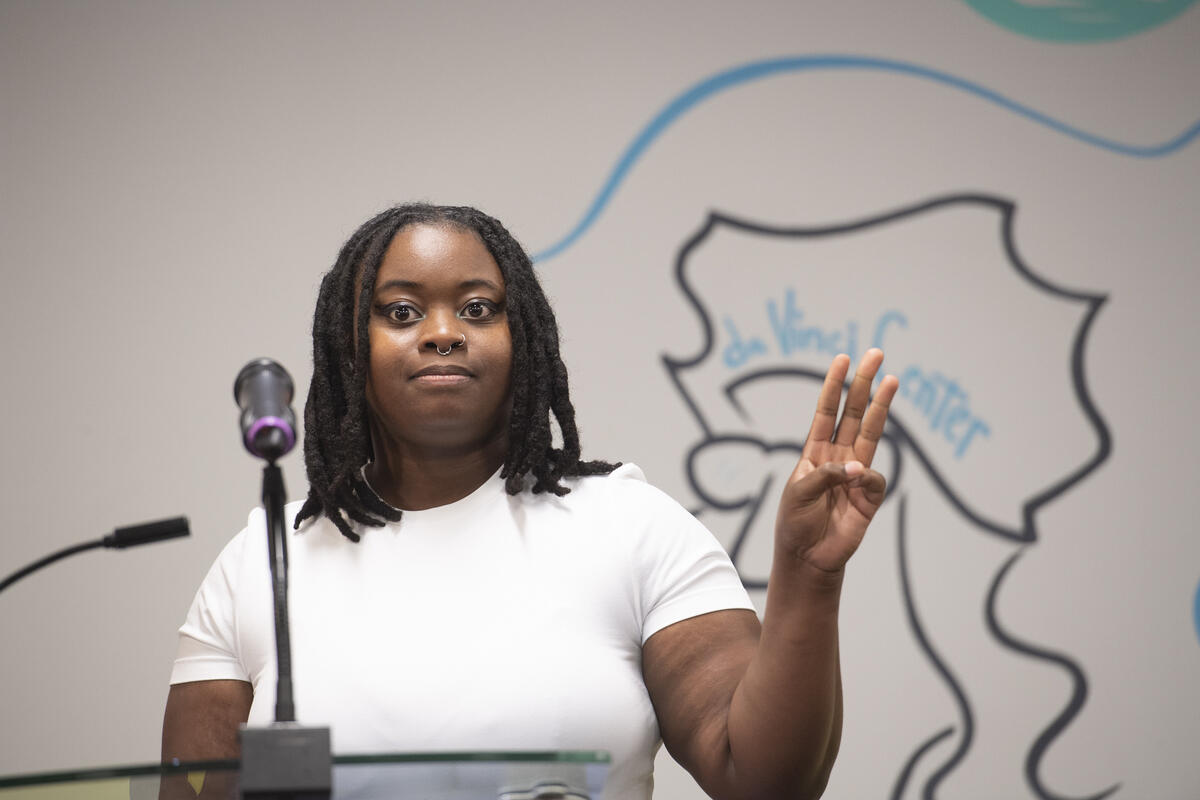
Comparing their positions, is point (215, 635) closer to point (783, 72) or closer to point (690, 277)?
point (690, 277)

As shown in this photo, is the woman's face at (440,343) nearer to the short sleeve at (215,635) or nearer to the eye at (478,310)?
the eye at (478,310)

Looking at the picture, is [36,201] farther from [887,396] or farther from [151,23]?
[887,396]

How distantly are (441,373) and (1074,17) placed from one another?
1.73 m

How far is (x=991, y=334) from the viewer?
2424 millimetres

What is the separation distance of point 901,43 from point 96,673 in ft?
6.29

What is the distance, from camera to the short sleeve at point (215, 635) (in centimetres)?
139

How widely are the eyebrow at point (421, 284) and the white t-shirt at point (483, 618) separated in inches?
8.8

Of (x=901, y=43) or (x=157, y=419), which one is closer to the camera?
(x=157, y=419)

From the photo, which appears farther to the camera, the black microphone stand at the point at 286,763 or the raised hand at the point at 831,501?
the raised hand at the point at 831,501

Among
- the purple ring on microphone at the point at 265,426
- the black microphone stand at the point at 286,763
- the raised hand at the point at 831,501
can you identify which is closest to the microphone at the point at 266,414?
the purple ring on microphone at the point at 265,426

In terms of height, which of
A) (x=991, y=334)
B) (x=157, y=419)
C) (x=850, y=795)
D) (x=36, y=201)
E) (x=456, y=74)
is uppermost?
(x=456, y=74)

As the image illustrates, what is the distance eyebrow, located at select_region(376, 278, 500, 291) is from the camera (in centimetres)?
142

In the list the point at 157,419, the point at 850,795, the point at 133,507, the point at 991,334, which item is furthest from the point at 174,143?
the point at 850,795

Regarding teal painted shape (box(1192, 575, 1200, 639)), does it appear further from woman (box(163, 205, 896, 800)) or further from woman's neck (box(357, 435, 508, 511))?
woman's neck (box(357, 435, 508, 511))
